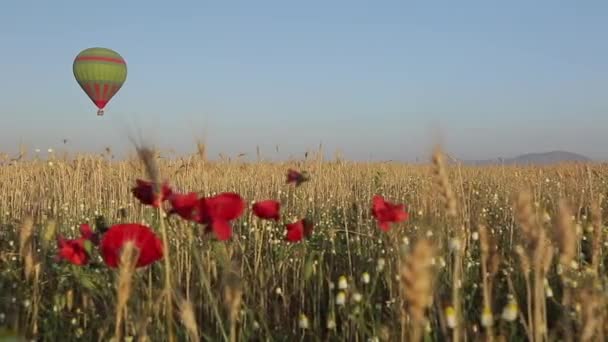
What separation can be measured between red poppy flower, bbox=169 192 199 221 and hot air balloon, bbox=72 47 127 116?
18.9 m

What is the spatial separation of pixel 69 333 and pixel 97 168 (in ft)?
18.0

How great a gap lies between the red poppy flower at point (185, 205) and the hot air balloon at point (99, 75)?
18904mm

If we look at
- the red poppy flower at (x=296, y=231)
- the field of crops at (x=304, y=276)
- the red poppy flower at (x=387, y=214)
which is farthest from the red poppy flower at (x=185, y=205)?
the red poppy flower at (x=387, y=214)

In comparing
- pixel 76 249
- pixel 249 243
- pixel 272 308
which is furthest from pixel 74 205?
pixel 76 249

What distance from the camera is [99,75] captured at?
63.8ft

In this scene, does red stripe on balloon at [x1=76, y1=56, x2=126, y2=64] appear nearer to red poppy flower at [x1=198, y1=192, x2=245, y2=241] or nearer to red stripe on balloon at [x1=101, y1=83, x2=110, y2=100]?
red stripe on balloon at [x1=101, y1=83, x2=110, y2=100]

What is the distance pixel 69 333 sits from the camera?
A: 7.16 feet

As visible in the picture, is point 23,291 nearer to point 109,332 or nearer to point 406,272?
point 109,332

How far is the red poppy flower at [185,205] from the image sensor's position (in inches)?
63.7

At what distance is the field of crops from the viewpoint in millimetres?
1086

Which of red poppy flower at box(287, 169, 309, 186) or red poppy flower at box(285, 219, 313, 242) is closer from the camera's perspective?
red poppy flower at box(285, 219, 313, 242)

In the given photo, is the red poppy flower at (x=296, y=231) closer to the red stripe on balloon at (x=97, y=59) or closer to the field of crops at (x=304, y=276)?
the field of crops at (x=304, y=276)

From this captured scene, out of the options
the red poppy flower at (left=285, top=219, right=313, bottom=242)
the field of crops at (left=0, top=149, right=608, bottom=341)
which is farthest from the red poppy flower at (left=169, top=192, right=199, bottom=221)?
the red poppy flower at (left=285, top=219, right=313, bottom=242)

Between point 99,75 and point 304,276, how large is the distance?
1863 centimetres
